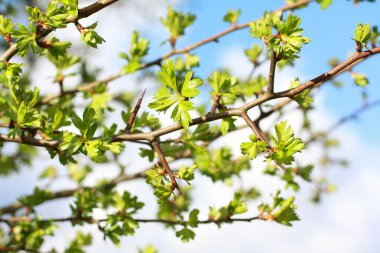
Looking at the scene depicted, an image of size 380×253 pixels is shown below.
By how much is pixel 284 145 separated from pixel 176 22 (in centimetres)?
185

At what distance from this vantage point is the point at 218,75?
2.13 metres

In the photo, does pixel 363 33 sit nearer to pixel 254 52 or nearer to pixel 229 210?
pixel 229 210

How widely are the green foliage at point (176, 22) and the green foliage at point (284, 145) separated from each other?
5.75 ft

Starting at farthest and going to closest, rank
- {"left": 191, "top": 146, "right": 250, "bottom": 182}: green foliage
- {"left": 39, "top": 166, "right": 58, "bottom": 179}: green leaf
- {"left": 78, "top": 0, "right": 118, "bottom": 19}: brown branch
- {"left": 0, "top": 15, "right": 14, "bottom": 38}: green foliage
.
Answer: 1. {"left": 39, "top": 166, "right": 58, "bottom": 179}: green leaf
2. {"left": 191, "top": 146, "right": 250, "bottom": 182}: green foliage
3. {"left": 0, "top": 15, "right": 14, "bottom": 38}: green foliage
4. {"left": 78, "top": 0, "right": 118, "bottom": 19}: brown branch

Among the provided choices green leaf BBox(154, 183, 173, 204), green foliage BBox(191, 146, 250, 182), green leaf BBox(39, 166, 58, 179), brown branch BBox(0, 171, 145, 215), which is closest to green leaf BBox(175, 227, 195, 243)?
green foliage BBox(191, 146, 250, 182)

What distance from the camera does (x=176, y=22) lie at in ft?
10.9

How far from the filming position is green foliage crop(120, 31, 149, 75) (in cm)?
306

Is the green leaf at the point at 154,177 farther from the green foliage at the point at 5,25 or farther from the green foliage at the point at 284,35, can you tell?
the green foliage at the point at 5,25

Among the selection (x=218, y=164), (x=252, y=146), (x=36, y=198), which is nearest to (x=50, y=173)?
(x=36, y=198)

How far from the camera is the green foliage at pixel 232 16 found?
3.26 metres

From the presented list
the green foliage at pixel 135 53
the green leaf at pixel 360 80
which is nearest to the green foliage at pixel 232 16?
the green foliage at pixel 135 53

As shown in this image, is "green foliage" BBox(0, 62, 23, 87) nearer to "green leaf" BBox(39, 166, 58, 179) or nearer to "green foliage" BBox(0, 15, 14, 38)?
"green foliage" BBox(0, 15, 14, 38)

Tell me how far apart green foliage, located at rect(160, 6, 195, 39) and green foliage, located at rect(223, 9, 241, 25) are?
252mm

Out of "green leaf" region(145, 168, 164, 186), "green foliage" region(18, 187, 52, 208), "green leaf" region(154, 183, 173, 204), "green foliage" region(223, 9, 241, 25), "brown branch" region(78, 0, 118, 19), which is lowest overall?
"green leaf" region(154, 183, 173, 204)
